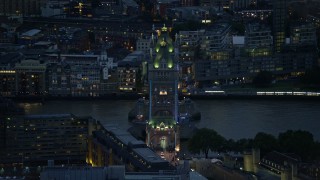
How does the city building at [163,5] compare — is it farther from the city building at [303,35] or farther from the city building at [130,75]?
the city building at [130,75]

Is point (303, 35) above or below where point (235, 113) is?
above

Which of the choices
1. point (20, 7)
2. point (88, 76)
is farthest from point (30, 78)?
point (20, 7)

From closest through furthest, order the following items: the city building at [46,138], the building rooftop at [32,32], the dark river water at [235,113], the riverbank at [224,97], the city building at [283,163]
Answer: the city building at [283,163] → the city building at [46,138] → the dark river water at [235,113] → the riverbank at [224,97] → the building rooftop at [32,32]

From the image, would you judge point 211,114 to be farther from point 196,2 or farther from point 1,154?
point 196,2

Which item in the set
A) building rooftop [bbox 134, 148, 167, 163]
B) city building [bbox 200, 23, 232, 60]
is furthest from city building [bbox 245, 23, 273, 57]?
building rooftop [bbox 134, 148, 167, 163]

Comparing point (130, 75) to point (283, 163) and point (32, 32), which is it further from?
point (283, 163)

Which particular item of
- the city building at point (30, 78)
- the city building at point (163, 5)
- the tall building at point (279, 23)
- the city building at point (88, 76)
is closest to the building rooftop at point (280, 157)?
the city building at point (88, 76)

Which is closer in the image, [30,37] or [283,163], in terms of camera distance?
[283,163]

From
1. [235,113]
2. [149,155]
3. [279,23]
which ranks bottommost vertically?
[235,113]
